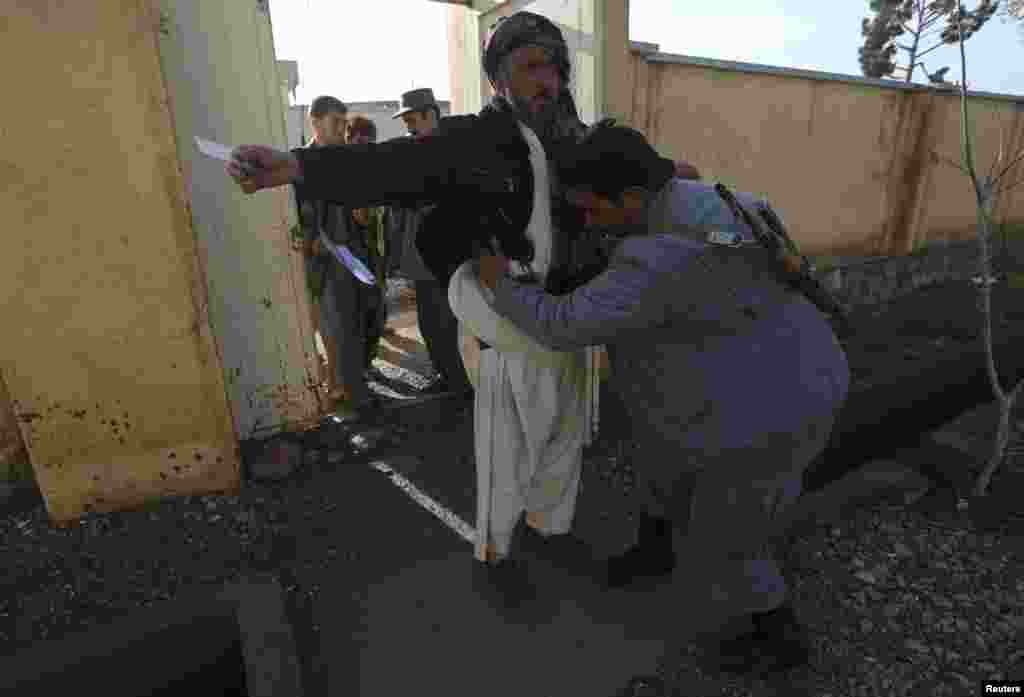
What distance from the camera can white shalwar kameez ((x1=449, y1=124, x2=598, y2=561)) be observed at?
1.63 metres

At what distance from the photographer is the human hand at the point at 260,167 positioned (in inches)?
48.3

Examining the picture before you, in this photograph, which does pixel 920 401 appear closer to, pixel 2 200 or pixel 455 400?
pixel 455 400

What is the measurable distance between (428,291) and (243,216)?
1220 millimetres

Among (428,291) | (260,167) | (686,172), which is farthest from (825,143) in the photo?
(260,167)

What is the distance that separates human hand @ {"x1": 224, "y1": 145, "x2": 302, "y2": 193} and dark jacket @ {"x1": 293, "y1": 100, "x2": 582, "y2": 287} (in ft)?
0.11

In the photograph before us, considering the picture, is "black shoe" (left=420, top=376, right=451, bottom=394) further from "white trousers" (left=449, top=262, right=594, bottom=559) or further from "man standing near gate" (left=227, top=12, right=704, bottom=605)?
"man standing near gate" (left=227, top=12, right=704, bottom=605)

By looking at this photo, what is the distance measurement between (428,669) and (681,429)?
1117 millimetres

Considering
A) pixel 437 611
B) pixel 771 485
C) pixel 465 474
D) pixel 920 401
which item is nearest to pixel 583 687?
pixel 437 611

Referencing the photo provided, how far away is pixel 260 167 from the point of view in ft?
4.12

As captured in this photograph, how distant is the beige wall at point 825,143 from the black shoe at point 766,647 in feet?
9.29

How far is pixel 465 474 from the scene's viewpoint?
3035mm

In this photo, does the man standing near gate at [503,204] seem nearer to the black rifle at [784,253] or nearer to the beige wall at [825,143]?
the black rifle at [784,253]

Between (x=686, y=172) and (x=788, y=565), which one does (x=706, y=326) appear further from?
(x=788, y=565)

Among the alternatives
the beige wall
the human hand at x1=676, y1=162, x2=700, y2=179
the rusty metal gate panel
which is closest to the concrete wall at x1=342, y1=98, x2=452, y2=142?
the beige wall
